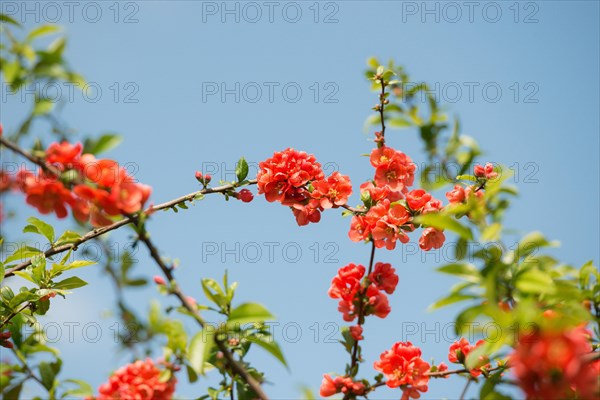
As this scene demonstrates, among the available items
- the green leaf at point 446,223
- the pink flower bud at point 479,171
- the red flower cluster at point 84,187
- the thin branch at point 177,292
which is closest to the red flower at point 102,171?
the red flower cluster at point 84,187

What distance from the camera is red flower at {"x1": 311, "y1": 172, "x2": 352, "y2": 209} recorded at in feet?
8.73

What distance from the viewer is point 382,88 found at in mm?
2637

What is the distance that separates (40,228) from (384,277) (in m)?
1.62

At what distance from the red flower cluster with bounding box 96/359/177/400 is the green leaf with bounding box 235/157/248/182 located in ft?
4.41

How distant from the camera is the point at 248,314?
1.58 metres

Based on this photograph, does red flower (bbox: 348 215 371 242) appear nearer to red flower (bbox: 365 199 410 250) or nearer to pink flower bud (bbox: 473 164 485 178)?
red flower (bbox: 365 199 410 250)

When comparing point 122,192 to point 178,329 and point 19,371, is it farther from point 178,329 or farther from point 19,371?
point 19,371

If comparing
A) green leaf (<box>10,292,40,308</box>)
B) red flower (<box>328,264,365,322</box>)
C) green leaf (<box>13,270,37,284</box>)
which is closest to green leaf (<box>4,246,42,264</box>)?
green leaf (<box>13,270,37,284</box>)

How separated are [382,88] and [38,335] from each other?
1811mm

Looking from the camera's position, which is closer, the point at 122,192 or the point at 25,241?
the point at 122,192

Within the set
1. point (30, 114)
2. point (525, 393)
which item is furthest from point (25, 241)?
point (525, 393)

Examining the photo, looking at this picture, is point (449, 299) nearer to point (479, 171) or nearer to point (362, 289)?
point (362, 289)

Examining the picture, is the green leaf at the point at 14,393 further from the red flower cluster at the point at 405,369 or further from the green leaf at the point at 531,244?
the green leaf at the point at 531,244

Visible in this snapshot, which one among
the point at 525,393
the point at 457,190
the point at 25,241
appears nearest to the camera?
the point at 525,393
